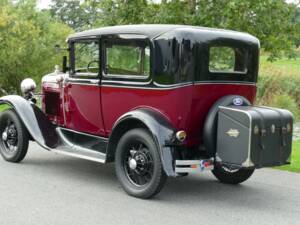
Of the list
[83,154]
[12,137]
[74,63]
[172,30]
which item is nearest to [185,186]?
[83,154]

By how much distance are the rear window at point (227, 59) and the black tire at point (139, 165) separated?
118 centimetres

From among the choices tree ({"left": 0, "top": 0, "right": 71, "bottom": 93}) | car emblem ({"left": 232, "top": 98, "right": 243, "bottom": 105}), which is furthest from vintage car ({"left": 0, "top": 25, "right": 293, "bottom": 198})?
tree ({"left": 0, "top": 0, "right": 71, "bottom": 93})

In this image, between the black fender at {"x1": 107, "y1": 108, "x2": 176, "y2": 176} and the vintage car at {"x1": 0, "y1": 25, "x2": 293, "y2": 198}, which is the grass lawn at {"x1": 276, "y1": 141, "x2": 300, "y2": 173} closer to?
the vintage car at {"x1": 0, "y1": 25, "x2": 293, "y2": 198}

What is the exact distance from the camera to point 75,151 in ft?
23.8

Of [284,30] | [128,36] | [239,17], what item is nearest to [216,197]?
[128,36]

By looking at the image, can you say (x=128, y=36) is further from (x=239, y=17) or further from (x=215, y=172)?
(x=239, y=17)

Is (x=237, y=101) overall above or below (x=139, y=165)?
above

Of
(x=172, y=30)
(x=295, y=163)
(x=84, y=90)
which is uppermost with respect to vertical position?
(x=172, y=30)

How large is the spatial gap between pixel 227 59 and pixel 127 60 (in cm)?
124

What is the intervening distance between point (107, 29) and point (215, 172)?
2329 millimetres

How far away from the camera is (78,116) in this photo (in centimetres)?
754

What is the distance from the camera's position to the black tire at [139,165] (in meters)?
6.05

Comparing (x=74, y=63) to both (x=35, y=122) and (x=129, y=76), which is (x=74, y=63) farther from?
(x=129, y=76)

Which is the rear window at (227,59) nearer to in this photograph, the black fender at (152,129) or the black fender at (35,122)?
the black fender at (152,129)
